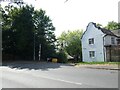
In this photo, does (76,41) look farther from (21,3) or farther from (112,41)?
(21,3)

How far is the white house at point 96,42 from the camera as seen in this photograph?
48250 millimetres

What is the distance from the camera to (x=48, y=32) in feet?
186

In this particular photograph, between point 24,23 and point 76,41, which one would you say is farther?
point 76,41

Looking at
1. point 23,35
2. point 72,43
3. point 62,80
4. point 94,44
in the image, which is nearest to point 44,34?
point 23,35

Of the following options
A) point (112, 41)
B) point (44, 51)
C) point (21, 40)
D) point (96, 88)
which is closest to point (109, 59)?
point (112, 41)

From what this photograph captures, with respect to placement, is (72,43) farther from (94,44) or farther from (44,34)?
(94,44)

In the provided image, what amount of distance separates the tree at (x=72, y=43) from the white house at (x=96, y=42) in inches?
1037

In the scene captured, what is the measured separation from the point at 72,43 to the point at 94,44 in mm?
33939

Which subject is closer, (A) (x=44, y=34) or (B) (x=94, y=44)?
(B) (x=94, y=44)

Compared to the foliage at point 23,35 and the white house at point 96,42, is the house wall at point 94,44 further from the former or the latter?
the foliage at point 23,35

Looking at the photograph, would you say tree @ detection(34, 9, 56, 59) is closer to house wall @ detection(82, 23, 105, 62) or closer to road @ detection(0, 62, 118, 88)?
house wall @ detection(82, 23, 105, 62)

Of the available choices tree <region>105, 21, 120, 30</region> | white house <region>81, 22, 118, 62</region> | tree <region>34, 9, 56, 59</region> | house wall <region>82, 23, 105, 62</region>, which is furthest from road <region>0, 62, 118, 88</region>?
tree <region>105, 21, 120, 30</region>

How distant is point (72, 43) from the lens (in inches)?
3307

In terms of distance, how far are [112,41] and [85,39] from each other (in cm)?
555
